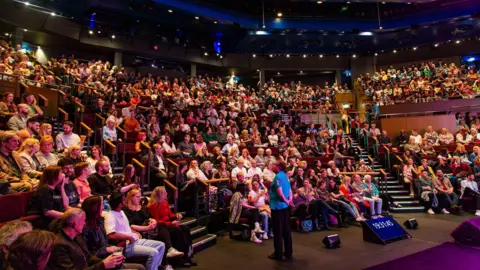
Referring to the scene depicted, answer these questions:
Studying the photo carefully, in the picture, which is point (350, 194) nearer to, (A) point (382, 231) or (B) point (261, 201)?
(A) point (382, 231)

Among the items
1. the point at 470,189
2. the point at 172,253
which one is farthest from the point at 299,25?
the point at 172,253

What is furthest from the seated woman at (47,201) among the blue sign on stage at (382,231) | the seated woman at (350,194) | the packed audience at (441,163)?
the packed audience at (441,163)

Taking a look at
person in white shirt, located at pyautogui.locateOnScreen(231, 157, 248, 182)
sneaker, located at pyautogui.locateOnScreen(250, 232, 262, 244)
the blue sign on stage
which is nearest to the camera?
the blue sign on stage

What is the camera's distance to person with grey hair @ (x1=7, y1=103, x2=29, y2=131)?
5.46m

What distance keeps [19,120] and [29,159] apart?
1882 millimetres

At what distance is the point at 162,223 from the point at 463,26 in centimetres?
2022

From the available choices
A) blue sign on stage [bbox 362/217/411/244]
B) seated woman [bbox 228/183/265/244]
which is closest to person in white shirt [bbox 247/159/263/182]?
seated woman [bbox 228/183/265/244]

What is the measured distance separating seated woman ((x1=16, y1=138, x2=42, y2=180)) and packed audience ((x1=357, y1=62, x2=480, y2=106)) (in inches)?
553

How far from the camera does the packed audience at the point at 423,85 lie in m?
13.8

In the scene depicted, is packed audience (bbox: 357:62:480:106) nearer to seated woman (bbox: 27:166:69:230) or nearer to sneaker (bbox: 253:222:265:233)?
sneaker (bbox: 253:222:265:233)

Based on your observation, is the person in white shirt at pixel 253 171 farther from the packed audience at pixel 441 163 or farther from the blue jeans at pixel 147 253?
the packed audience at pixel 441 163

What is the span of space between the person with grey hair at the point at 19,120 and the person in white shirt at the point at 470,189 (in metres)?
9.94

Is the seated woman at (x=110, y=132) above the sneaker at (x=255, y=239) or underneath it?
above

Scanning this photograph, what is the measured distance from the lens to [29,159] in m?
4.10
